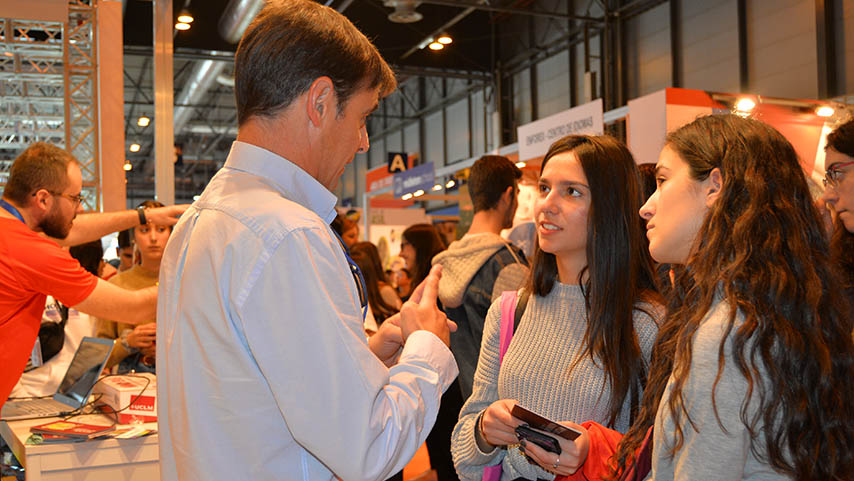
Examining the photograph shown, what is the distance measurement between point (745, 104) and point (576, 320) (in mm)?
3881

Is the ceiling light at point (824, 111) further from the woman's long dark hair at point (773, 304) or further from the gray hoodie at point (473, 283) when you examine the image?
the woman's long dark hair at point (773, 304)

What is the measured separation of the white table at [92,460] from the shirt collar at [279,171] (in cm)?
176

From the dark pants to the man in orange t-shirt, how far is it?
1599 mm

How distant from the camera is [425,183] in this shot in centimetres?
1088

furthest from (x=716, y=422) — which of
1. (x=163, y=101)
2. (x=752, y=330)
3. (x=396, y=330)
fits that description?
(x=163, y=101)

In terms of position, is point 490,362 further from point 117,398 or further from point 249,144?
point 117,398

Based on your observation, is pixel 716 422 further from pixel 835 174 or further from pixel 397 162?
pixel 397 162

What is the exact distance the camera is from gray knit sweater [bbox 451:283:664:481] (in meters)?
1.82

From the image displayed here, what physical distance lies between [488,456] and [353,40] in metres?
1.11

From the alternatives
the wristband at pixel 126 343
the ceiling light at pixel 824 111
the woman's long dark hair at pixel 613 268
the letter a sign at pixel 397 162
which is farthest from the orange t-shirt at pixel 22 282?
the letter a sign at pixel 397 162

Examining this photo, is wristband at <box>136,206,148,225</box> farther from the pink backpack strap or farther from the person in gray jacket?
the pink backpack strap

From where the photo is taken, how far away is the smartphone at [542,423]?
1553 millimetres

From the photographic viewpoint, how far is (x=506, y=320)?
2.08 metres

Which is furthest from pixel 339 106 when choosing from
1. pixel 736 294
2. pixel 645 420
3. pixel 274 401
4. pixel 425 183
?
pixel 425 183
